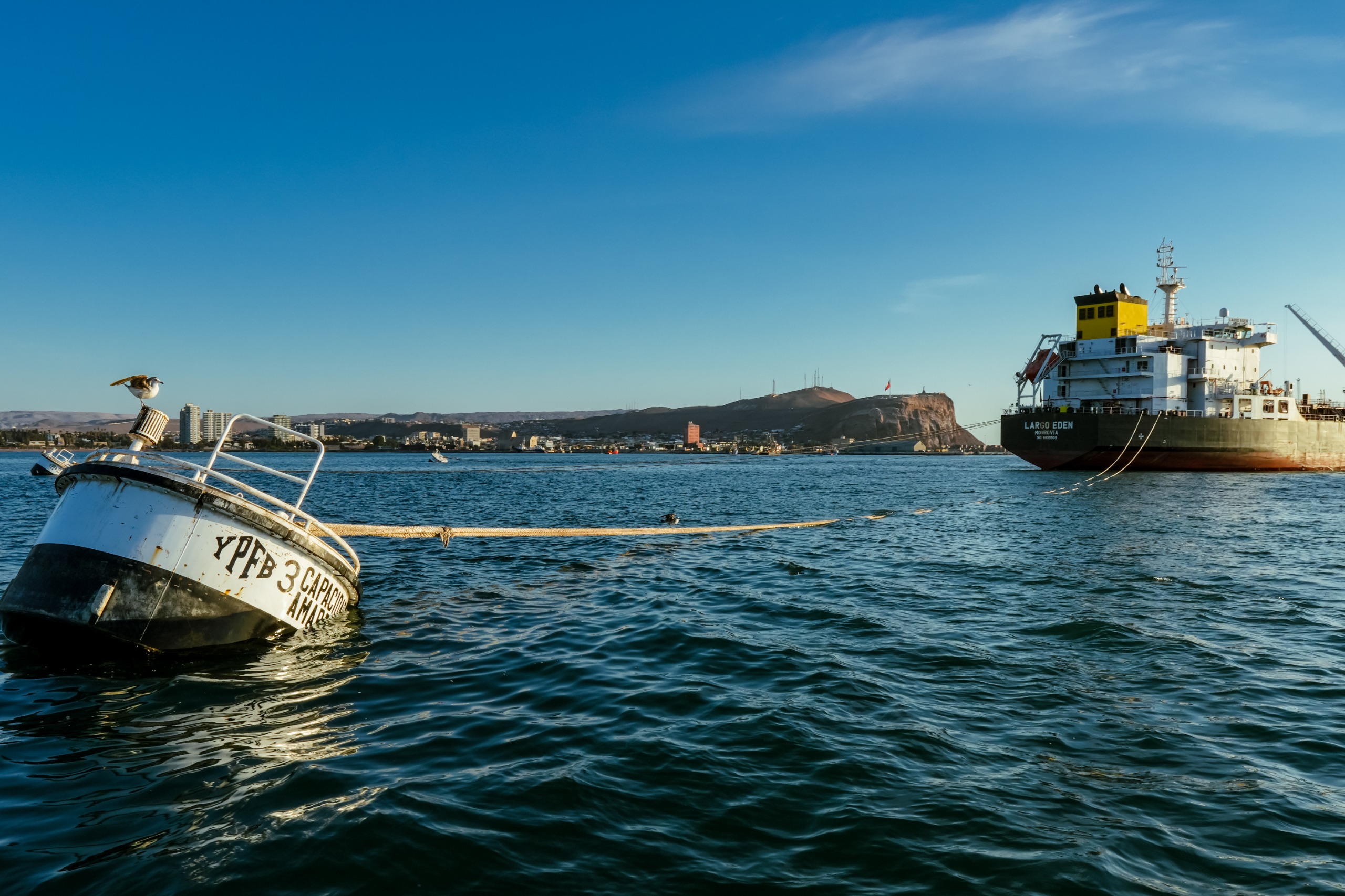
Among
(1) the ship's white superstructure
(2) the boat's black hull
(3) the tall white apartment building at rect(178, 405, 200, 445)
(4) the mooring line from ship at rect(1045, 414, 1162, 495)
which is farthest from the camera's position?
(3) the tall white apartment building at rect(178, 405, 200, 445)

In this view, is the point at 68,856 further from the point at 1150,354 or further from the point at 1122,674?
the point at 1150,354

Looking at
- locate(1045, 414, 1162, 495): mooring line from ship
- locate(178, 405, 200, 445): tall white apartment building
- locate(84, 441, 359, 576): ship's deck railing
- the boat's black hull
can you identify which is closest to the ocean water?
the boat's black hull

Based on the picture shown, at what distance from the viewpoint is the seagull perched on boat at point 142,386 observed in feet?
28.1

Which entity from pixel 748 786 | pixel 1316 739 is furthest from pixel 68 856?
pixel 1316 739

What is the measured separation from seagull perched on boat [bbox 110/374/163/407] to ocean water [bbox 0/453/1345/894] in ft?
10.1

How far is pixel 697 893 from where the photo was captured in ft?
13.4

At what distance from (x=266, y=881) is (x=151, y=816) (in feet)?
4.63

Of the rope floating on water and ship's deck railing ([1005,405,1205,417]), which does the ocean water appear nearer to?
the rope floating on water

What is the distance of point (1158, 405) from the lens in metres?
51.0

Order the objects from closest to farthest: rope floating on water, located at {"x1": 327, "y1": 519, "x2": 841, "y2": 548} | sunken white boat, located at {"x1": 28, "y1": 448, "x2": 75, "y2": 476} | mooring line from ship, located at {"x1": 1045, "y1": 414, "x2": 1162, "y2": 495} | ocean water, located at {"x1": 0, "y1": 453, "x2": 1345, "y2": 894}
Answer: ocean water, located at {"x1": 0, "y1": 453, "x2": 1345, "y2": 894}, sunken white boat, located at {"x1": 28, "y1": 448, "x2": 75, "y2": 476}, rope floating on water, located at {"x1": 327, "y1": 519, "x2": 841, "y2": 548}, mooring line from ship, located at {"x1": 1045, "y1": 414, "x2": 1162, "y2": 495}

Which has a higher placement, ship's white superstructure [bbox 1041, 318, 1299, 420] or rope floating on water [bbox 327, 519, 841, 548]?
ship's white superstructure [bbox 1041, 318, 1299, 420]

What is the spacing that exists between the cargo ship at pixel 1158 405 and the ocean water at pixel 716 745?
3868 cm

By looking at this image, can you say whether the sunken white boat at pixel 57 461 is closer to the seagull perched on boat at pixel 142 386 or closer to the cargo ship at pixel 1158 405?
the seagull perched on boat at pixel 142 386

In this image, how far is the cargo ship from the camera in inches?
1914
